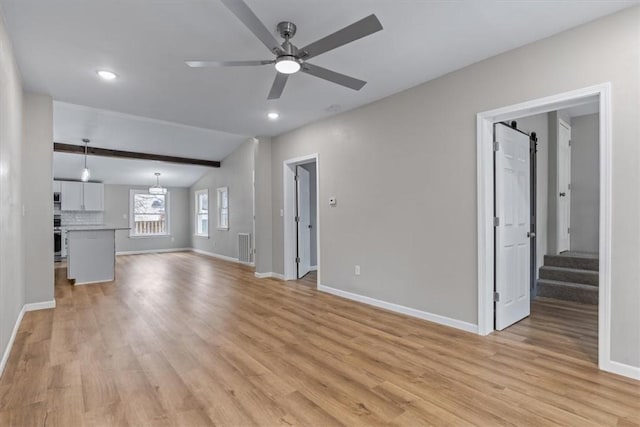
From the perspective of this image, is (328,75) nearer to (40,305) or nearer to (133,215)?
(40,305)

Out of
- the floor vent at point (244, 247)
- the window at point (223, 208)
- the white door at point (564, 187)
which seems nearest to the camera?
the white door at point (564, 187)

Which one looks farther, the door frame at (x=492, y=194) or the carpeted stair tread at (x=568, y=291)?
the carpeted stair tread at (x=568, y=291)

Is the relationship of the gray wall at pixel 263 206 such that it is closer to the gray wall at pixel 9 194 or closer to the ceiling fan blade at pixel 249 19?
the gray wall at pixel 9 194

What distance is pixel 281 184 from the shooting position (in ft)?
19.1

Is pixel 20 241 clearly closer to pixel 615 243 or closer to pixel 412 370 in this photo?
pixel 412 370

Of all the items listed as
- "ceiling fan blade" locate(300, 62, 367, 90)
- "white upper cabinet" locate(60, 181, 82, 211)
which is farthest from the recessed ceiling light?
"white upper cabinet" locate(60, 181, 82, 211)

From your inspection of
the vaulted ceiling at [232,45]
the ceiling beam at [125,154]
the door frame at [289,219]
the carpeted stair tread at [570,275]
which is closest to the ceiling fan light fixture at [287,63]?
the vaulted ceiling at [232,45]

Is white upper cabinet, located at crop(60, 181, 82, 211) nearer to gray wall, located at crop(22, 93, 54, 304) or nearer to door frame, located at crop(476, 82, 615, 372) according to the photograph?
gray wall, located at crop(22, 93, 54, 304)

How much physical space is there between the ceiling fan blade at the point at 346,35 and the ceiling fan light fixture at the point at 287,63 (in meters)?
0.06

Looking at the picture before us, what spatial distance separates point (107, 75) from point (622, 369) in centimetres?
507

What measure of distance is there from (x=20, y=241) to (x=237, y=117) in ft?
9.65

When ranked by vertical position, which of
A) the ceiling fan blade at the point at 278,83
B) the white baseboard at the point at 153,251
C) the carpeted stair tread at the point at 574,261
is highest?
the ceiling fan blade at the point at 278,83

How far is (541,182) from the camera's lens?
4.76 meters

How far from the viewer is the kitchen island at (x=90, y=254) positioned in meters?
5.58
